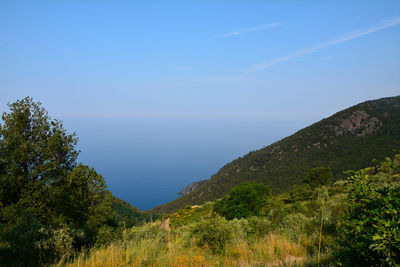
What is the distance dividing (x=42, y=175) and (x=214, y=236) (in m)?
13.6

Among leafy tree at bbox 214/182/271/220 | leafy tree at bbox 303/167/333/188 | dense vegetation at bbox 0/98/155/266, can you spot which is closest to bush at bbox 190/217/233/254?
dense vegetation at bbox 0/98/155/266

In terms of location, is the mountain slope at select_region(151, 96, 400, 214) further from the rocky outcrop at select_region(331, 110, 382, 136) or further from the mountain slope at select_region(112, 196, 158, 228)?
the mountain slope at select_region(112, 196, 158, 228)

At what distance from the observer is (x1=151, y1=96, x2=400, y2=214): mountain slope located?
11444cm

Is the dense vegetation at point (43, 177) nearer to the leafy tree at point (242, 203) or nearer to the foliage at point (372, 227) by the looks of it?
the foliage at point (372, 227)

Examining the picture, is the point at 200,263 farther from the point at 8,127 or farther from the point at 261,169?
the point at 261,169

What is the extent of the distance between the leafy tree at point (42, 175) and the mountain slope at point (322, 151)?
98.3m

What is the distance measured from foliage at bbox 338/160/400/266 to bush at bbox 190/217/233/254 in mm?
3808

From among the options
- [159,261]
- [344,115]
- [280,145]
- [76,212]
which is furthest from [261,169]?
[159,261]

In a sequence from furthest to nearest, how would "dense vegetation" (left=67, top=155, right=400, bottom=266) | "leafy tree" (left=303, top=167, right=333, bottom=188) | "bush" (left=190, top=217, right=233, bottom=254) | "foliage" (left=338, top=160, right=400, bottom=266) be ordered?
"leafy tree" (left=303, top=167, right=333, bottom=188)
"bush" (left=190, top=217, right=233, bottom=254)
"dense vegetation" (left=67, top=155, right=400, bottom=266)
"foliage" (left=338, top=160, right=400, bottom=266)

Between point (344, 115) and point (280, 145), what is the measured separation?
168 ft

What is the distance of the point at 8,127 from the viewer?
15.1 metres

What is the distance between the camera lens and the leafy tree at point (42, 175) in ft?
44.5

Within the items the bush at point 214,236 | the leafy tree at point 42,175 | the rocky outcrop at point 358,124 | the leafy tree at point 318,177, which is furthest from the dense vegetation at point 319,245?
the rocky outcrop at point 358,124

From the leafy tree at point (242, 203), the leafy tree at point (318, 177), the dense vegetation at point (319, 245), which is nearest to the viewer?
the dense vegetation at point (319, 245)
